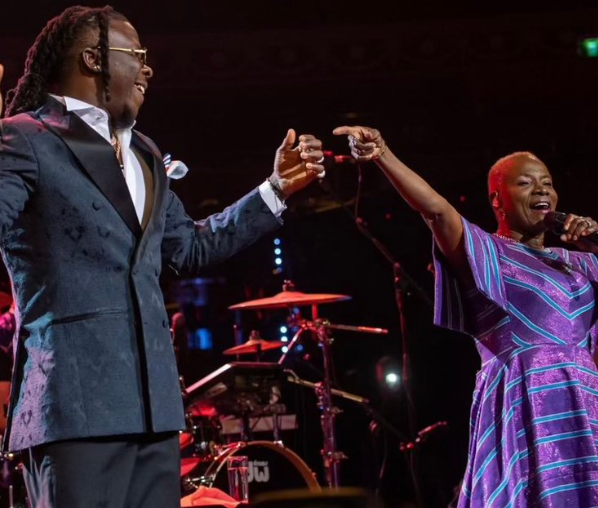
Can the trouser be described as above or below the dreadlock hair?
below

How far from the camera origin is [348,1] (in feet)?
24.1

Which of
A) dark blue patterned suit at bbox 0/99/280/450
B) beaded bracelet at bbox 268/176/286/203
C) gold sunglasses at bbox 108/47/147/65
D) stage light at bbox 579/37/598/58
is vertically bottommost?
dark blue patterned suit at bbox 0/99/280/450

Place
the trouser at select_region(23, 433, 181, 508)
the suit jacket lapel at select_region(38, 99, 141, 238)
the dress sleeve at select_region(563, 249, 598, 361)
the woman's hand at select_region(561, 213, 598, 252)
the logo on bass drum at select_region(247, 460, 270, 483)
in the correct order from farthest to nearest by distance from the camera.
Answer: the logo on bass drum at select_region(247, 460, 270, 483), the dress sleeve at select_region(563, 249, 598, 361), the woman's hand at select_region(561, 213, 598, 252), the suit jacket lapel at select_region(38, 99, 141, 238), the trouser at select_region(23, 433, 181, 508)

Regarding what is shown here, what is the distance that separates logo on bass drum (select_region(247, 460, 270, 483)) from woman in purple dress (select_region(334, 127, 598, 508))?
120 inches

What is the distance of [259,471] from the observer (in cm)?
626

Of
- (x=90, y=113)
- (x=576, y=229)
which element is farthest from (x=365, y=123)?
(x=90, y=113)

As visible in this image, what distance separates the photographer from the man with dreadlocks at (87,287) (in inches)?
78.1

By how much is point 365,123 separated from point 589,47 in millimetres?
2033

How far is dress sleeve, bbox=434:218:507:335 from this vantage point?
3289 mm

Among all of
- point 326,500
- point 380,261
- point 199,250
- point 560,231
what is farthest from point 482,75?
point 326,500

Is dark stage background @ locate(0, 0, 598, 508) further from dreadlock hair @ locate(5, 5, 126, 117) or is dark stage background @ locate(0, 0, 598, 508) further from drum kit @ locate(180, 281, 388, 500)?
dreadlock hair @ locate(5, 5, 126, 117)

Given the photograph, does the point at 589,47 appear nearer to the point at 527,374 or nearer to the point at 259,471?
the point at 259,471

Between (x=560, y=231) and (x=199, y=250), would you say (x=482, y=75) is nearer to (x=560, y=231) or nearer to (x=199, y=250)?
(x=560, y=231)

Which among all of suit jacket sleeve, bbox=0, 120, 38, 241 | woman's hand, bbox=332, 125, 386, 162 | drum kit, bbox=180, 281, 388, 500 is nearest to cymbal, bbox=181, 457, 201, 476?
drum kit, bbox=180, 281, 388, 500
